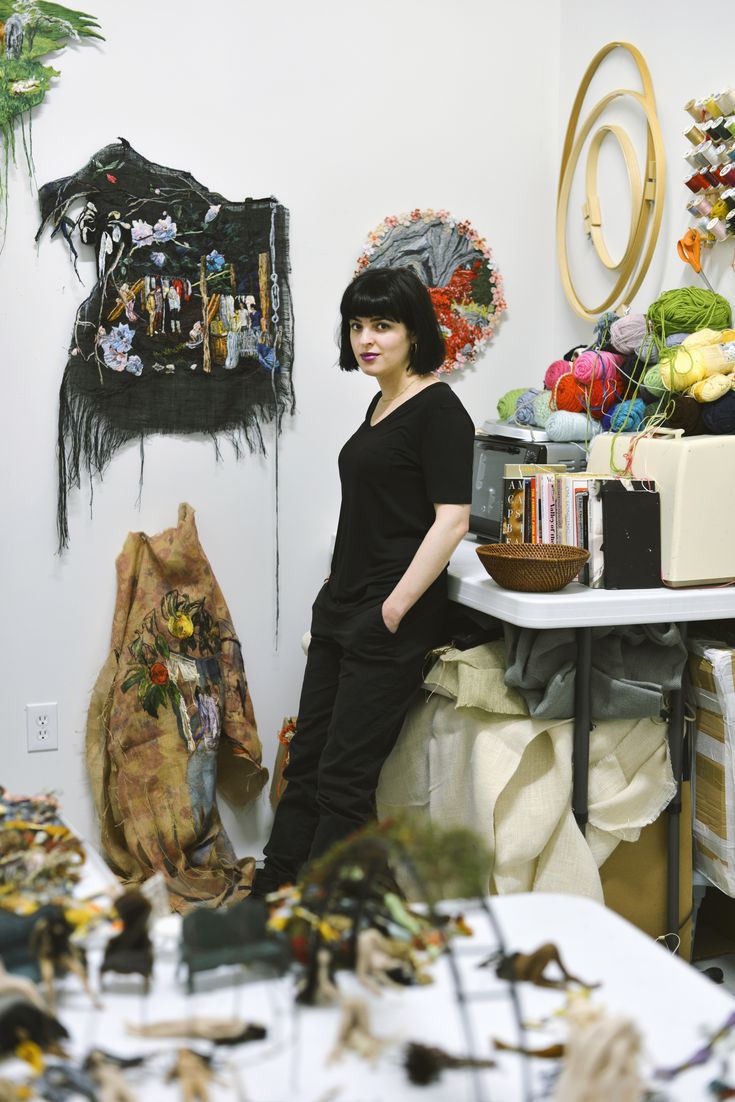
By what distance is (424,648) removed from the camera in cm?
210

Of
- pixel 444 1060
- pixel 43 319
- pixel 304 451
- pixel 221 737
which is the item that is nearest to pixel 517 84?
pixel 304 451

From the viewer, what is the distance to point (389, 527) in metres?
2.10

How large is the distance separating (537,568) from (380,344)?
21.3 inches

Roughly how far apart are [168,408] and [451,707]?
103 cm

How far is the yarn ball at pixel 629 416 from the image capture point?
217 cm

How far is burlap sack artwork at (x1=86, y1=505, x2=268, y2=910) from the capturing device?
2.51 metres

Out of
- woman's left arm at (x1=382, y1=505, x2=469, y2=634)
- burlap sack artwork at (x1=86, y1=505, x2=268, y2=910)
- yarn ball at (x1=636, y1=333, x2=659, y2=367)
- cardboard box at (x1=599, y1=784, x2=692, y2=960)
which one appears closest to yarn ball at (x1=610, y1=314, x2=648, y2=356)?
yarn ball at (x1=636, y1=333, x2=659, y2=367)

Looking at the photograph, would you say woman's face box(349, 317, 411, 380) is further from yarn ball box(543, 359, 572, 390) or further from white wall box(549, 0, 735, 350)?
white wall box(549, 0, 735, 350)

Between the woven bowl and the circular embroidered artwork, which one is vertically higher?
the circular embroidered artwork

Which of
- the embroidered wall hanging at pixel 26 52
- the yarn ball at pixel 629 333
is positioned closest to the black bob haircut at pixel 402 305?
the yarn ball at pixel 629 333

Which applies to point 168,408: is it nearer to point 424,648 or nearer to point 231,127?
point 231,127

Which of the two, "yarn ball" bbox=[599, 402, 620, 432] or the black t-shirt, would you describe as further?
"yarn ball" bbox=[599, 402, 620, 432]

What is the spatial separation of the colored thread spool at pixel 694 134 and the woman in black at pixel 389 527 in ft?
2.27

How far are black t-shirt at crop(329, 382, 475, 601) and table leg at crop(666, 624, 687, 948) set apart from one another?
0.53 meters
